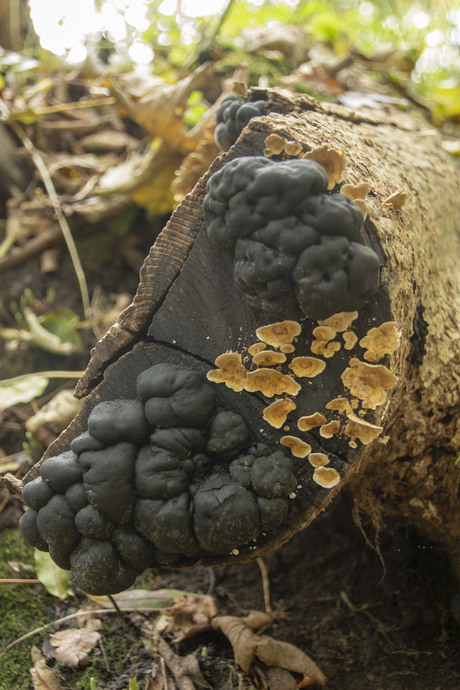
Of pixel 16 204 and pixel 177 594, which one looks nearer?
pixel 177 594

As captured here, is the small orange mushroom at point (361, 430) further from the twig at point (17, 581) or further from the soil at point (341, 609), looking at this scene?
the twig at point (17, 581)

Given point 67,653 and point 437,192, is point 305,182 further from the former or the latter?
point 67,653

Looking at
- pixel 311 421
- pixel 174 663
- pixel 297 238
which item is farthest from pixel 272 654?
pixel 297 238

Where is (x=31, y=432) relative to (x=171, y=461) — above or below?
below

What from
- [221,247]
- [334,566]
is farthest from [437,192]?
[334,566]

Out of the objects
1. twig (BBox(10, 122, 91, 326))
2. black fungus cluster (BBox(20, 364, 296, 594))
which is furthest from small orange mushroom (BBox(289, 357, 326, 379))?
twig (BBox(10, 122, 91, 326))

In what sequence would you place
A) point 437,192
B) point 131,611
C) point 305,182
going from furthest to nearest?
point 437,192, point 131,611, point 305,182

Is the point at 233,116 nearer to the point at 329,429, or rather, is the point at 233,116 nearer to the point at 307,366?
the point at 307,366
